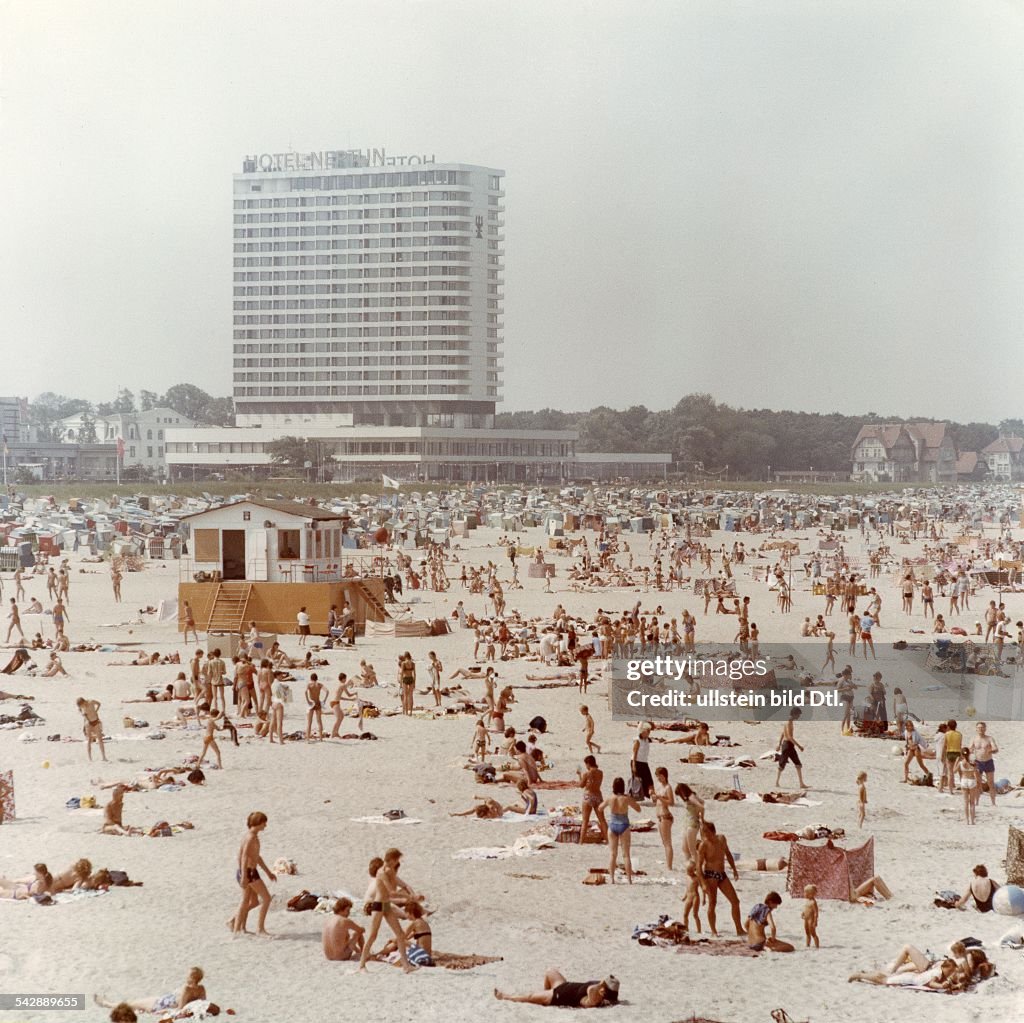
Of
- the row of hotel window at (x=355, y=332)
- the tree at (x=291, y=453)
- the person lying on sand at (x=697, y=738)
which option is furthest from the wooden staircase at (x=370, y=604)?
the tree at (x=291, y=453)

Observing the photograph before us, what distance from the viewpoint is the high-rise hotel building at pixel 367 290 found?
1326 inches

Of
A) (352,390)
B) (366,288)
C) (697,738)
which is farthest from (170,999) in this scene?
(352,390)

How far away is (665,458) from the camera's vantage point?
56.5 meters

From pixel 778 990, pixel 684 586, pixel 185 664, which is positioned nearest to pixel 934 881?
pixel 778 990

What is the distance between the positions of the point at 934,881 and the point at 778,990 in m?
1.90

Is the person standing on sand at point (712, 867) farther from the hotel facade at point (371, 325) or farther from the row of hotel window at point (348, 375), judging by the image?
the row of hotel window at point (348, 375)

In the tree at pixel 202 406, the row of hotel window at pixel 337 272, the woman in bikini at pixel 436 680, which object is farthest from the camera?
the tree at pixel 202 406

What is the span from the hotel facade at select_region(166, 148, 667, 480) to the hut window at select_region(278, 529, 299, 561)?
10.9 m

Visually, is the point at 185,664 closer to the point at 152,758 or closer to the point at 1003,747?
the point at 152,758

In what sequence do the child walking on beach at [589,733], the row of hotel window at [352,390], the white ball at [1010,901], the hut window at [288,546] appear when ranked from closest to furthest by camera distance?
the white ball at [1010,901] → the child walking on beach at [589,733] → the hut window at [288,546] → the row of hotel window at [352,390]

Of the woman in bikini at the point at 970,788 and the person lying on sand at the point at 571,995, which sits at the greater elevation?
the woman in bikini at the point at 970,788

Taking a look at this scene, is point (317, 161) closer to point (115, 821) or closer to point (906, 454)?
point (115, 821)

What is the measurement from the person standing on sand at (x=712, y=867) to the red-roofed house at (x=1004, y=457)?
58.6 m

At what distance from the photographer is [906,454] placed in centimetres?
6397
